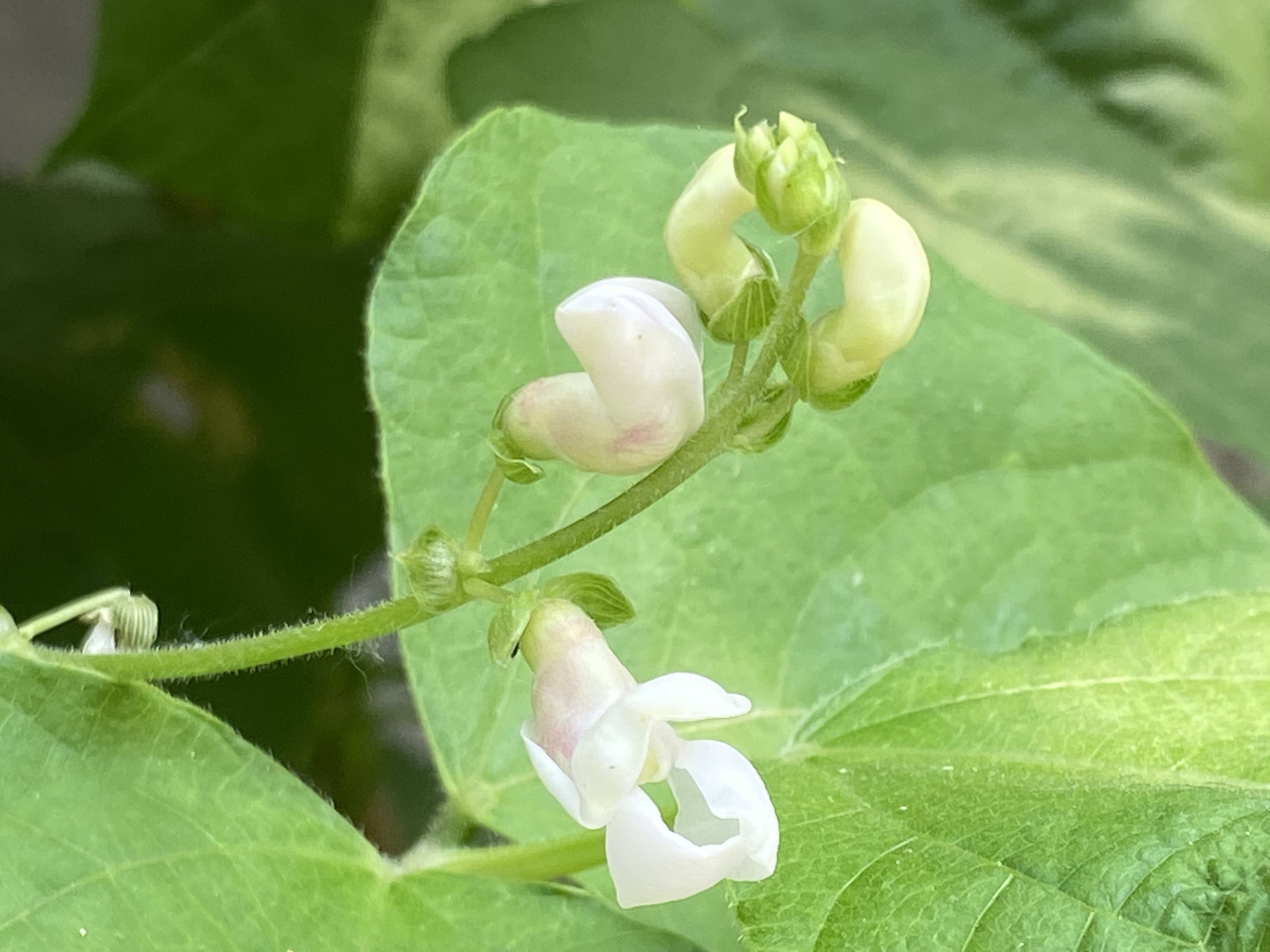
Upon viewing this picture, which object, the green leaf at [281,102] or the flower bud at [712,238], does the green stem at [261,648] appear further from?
the green leaf at [281,102]

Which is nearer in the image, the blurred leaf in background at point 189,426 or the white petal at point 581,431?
the white petal at point 581,431

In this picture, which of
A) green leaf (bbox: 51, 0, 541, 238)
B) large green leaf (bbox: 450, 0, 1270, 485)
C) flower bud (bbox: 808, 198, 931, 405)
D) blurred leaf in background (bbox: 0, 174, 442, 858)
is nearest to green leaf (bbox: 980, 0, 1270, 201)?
large green leaf (bbox: 450, 0, 1270, 485)

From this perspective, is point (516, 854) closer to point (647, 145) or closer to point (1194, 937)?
point (1194, 937)

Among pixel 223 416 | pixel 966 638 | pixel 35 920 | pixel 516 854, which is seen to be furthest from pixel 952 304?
pixel 223 416

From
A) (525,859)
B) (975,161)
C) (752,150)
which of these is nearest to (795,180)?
(752,150)

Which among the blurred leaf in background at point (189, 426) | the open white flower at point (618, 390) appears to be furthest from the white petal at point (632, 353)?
the blurred leaf in background at point (189, 426)

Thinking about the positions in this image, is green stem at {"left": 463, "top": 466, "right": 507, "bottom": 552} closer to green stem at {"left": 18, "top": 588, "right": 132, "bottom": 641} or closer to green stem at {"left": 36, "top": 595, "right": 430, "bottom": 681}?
green stem at {"left": 36, "top": 595, "right": 430, "bottom": 681}
